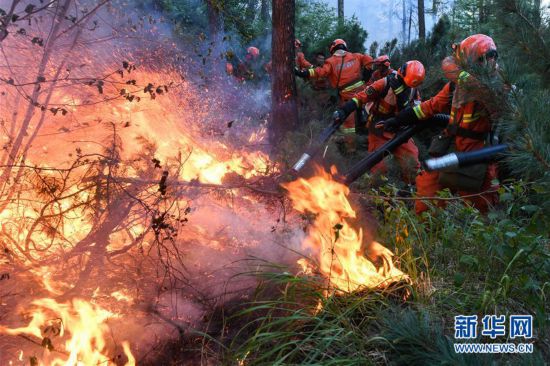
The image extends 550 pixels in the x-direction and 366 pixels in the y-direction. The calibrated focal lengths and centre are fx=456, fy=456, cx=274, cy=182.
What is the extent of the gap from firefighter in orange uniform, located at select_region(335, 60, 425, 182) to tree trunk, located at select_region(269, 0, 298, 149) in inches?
62.0

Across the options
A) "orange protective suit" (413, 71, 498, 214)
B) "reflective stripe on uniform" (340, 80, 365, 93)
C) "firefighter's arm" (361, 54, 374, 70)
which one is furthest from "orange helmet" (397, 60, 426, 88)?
"firefighter's arm" (361, 54, 374, 70)

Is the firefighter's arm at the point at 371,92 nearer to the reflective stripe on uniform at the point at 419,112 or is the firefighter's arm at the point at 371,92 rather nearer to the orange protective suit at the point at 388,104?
the orange protective suit at the point at 388,104

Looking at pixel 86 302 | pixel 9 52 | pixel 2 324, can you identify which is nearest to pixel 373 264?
pixel 86 302

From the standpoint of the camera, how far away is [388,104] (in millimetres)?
6121

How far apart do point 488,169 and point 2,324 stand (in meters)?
4.29

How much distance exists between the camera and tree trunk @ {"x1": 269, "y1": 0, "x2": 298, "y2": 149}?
24.0 ft

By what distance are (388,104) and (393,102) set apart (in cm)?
7

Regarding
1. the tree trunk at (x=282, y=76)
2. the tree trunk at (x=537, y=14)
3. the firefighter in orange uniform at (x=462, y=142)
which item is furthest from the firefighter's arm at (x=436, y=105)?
the tree trunk at (x=537, y=14)

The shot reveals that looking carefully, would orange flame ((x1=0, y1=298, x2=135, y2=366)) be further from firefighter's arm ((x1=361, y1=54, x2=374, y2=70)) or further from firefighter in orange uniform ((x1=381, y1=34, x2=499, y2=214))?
firefighter's arm ((x1=361, y1=54, x2=374, y2=70))

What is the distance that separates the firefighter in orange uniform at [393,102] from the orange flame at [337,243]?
1.60 meters

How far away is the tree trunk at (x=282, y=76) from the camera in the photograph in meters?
7.32

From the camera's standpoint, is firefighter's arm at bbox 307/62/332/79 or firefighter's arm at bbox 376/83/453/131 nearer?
firefighter's arm at bbox 376/83/453/131

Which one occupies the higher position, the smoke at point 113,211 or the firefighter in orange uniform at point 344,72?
the firefighter in orange uniform at point 344,72

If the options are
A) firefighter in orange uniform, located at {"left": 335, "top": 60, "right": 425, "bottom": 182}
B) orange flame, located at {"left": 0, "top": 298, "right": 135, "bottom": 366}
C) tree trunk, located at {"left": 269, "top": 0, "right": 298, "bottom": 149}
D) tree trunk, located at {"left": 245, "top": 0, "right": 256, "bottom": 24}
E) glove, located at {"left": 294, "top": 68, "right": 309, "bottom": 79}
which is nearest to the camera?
orange flame, located at {"left": 0, "top": 298, "right": 135, "bottom": 366}
